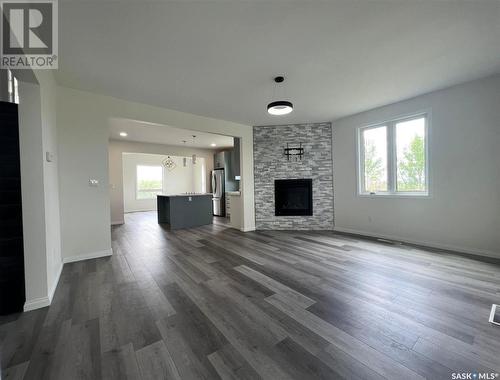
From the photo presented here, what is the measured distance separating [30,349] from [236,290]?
5.55ft

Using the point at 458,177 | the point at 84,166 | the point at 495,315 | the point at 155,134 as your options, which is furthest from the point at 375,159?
the point at 155,134

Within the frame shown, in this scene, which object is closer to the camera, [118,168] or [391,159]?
[391,159]

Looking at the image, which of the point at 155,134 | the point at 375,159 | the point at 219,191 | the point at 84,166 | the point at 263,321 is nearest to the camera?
the point at 263,321

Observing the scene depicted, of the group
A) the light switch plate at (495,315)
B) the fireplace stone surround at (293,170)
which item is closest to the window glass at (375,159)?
the fireplace stone surround at (293,170)

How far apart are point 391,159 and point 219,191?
581cm

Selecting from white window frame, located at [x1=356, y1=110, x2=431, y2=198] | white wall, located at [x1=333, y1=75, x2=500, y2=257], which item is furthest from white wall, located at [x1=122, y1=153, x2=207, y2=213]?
white wall, located at [x1=333, y1=75, x2=500, y2=257]

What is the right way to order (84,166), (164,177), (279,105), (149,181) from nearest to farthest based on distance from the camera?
(279,105) → (84,166) → (149,181) → (164,177)

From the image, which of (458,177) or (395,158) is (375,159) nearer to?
(395,158)

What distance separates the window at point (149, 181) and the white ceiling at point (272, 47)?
7.88 meters

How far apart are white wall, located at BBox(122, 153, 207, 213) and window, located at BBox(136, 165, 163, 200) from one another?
0.54 feet

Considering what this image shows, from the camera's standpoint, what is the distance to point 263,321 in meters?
1.77

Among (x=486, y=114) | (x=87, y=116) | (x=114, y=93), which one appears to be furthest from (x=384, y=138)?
(x=87, y=116)

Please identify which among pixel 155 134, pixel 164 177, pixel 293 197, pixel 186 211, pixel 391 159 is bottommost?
pixel 186 211

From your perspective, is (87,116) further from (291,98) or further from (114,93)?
(291,98)
